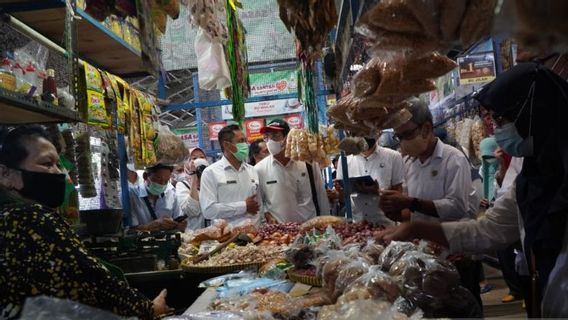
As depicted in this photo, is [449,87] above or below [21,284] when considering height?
above

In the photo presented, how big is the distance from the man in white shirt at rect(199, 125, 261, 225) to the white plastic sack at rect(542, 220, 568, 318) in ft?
12.3

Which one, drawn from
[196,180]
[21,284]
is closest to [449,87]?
[196,180]

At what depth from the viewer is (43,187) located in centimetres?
244

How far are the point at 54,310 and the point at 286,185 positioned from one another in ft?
14.0

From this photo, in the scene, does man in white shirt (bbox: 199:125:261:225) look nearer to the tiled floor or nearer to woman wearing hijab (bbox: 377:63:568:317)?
the tiled floor

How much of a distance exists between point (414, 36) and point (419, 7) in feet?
0.89

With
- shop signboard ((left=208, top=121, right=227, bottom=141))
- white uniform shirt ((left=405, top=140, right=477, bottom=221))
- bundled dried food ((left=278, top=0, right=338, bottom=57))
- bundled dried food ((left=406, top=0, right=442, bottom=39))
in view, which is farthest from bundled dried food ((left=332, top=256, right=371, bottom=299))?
shop signboard ((left=208, top=121, right=227, bottom=141))

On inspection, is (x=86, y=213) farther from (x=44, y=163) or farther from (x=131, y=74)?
(x=131, y=74)

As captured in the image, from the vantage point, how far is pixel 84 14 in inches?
148

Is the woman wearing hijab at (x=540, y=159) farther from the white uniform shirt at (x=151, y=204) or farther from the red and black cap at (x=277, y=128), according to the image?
the white uniform shirt at (x=151, y=204)

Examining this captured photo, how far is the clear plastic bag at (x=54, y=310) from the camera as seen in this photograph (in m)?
1.55

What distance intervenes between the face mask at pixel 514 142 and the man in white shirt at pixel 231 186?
3520 millimetres

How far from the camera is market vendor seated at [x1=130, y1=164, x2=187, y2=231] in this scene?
20.2 feet

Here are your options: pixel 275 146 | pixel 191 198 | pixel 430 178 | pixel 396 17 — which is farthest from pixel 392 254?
pixel 191 198
